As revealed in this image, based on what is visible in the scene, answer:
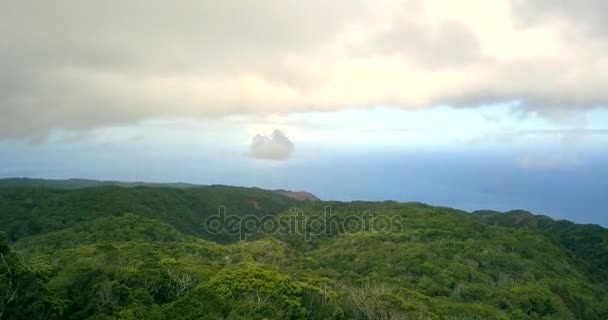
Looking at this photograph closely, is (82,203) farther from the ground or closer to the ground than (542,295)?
farther from the ground

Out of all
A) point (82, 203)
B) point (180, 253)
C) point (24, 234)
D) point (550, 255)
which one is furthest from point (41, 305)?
point (82, 203)

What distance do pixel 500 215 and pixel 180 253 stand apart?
7589cm

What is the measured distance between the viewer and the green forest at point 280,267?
2230cm

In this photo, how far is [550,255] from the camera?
52844 mm

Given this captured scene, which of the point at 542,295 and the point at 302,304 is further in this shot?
the point at 542,295

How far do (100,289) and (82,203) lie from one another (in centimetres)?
5370

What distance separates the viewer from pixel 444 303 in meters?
30.2

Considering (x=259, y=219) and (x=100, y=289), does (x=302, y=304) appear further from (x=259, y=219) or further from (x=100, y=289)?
(x=259, y=219)

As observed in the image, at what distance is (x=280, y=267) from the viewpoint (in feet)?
134

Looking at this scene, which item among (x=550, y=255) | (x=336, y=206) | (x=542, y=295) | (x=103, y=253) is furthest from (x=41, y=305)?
(x=336, y=206)

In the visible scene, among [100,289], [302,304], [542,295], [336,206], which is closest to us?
[100,289]

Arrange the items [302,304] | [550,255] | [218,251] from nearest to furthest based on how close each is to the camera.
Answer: [302,304]
[218,251]
[550,255]

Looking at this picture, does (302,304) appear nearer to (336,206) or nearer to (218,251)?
(218,251)

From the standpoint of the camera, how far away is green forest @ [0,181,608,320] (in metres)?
22.3
